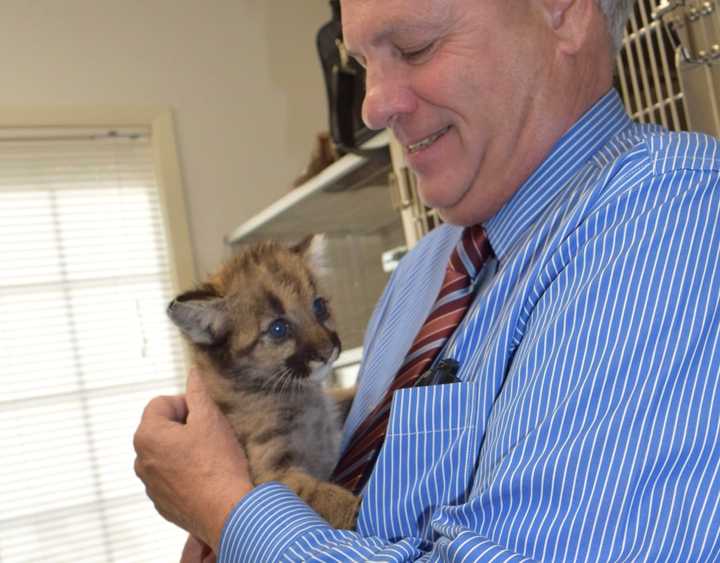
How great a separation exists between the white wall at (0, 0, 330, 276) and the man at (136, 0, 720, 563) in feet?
10.4

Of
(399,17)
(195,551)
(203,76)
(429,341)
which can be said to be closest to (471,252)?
(429,341)

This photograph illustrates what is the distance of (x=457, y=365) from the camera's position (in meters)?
1.22

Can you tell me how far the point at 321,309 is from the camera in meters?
1.84

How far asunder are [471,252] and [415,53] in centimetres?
33

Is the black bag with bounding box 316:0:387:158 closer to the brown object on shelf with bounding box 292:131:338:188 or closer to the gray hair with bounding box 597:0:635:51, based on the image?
the brown object on shelf with bounding box 292:131:338:188

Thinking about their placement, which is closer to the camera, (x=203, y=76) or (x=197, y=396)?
(x=197, y=396)

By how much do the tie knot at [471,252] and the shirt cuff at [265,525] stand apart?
484 mm

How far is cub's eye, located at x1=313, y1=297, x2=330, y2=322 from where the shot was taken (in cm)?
182

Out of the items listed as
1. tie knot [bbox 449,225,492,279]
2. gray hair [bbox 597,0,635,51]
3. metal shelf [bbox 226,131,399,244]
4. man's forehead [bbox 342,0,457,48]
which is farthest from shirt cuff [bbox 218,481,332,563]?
metal shelf [bbox 226,131,399,244]

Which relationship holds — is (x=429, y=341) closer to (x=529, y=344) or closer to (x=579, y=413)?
(x=529, y=344)

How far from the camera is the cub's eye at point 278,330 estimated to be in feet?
5.61

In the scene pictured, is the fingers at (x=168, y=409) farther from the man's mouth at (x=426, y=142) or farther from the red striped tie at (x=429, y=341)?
the man's mouth at (x=426, y=142)

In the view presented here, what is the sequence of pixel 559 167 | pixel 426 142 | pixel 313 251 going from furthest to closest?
pixel 313 251
pixel 426 142
pixel 559 167

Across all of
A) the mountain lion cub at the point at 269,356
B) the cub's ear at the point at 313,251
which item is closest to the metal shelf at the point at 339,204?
the cub's ear at the point at 313,251
